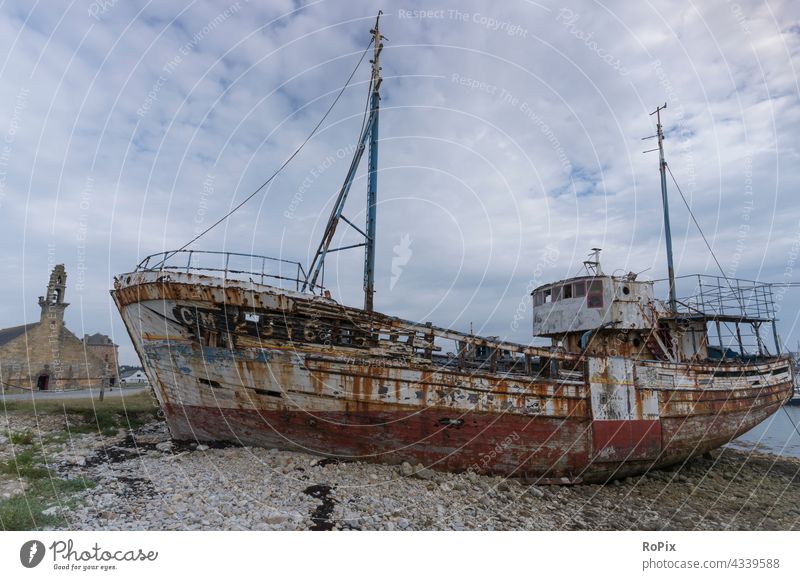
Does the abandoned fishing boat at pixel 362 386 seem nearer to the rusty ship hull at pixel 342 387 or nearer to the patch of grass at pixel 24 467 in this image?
the rusty ship hull at pixel 342 387

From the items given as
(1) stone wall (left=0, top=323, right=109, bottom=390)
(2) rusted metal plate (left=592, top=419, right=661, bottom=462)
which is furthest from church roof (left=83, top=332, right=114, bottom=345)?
(2) rusted metal plate (left=592, top=419, right=661, bottom=462)

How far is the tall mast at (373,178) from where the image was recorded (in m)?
11.2

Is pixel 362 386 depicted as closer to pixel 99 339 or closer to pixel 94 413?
pixel 94 413

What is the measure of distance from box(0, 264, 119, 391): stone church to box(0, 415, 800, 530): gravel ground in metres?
16.2

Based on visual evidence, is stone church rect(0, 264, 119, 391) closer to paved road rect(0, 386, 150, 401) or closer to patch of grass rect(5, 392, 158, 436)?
paved road rect(0, 386, 150, 401)

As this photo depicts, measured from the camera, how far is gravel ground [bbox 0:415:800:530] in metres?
5.55

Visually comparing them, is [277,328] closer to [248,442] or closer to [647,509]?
[248,442]

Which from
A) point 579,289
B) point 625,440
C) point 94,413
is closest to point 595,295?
point 579,289

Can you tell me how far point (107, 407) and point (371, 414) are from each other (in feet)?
35.9

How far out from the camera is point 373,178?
37.6ft
